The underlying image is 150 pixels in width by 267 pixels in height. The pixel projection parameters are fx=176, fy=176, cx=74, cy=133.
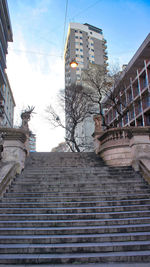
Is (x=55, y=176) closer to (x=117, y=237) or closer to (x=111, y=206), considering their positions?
→ (x=111, y=206)

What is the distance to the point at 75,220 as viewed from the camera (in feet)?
16.3

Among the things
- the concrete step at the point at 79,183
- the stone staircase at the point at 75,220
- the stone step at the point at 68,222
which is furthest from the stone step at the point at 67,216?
the concrete step at the point at 79,183

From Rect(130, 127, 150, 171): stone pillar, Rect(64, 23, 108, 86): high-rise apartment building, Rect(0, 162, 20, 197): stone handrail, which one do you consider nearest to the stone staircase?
Rect(0, 162, 20, 197): stone handrail

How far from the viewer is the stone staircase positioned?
3.82 m

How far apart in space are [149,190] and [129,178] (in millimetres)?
1366

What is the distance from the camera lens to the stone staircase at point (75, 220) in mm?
3822

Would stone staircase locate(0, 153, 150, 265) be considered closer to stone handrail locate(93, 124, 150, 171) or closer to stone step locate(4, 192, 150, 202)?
stone step locate(4, 192, 150, 202)

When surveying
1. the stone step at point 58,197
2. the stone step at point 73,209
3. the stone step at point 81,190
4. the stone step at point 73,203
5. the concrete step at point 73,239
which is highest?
the stone step at point 81,190

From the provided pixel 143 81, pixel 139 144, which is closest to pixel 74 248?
pixel 139 144

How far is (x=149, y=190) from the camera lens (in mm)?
6637

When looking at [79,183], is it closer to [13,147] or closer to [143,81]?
[13,147]

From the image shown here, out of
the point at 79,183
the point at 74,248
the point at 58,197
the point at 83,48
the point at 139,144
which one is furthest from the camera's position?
the point at 83,48

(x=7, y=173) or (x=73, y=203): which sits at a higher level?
(x=7, y=173)

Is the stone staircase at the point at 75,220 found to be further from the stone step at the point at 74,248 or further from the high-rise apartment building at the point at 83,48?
the high-rise apartment building at the point at 83,48
